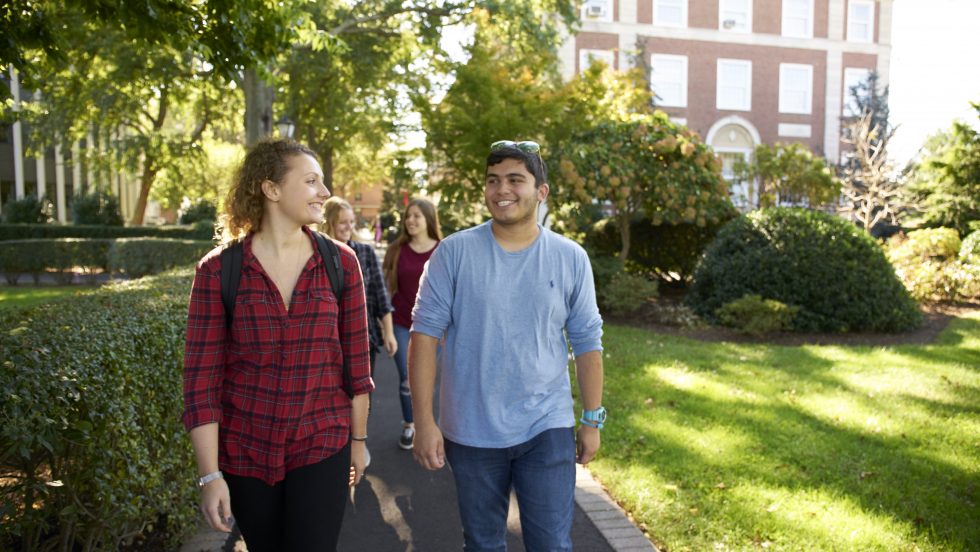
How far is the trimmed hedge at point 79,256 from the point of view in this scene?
63.6 ft

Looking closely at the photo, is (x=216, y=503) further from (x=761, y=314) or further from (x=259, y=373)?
(x=761, y=314)

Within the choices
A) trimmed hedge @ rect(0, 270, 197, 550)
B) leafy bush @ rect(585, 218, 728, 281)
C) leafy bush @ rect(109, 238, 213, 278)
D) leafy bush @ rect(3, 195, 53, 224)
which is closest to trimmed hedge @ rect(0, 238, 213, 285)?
leafy bush @ rect(109, 238, 213, 278)

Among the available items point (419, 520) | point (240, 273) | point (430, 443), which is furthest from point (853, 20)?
point (240, 273)

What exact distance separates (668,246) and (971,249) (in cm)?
629

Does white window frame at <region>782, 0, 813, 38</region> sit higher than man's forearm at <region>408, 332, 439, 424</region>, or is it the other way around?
white window frame at <region>782, 0, 813, 38</region>

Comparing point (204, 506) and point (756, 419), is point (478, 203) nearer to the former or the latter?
point (756, 419)

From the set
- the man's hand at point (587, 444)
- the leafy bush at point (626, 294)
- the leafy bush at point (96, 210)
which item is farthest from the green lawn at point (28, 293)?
the man's hand at point (587, 444)

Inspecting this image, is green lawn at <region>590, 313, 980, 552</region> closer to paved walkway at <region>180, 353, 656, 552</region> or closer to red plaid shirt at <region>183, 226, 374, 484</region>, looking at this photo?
paved walkway at <region>180, 353, 656, 552</region>

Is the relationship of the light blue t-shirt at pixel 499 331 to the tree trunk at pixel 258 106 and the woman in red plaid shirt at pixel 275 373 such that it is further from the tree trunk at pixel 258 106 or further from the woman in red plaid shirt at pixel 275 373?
the tree trunk at pixel 258 106

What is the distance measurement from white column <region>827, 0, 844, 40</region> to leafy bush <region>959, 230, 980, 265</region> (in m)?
24.2

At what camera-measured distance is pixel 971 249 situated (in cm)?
1546

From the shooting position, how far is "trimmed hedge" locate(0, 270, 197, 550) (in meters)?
2.58

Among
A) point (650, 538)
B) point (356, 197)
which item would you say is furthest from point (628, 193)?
point (356, 197)

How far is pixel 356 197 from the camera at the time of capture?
80.7 meters
